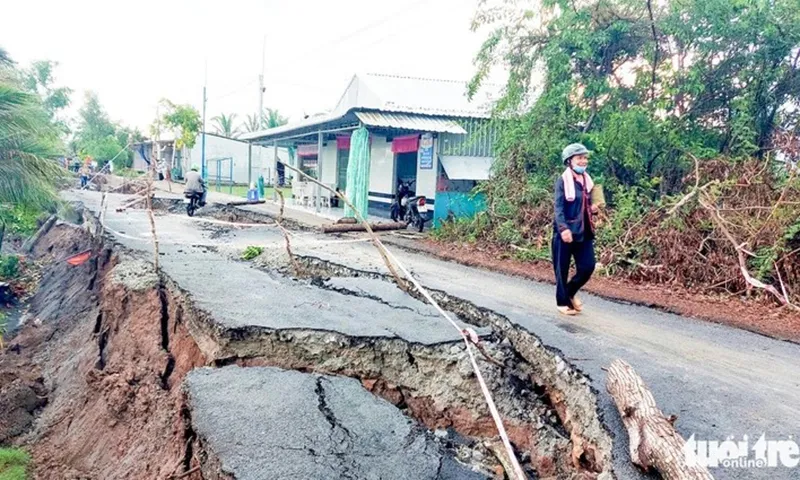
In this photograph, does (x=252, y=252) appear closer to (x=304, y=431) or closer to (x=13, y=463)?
(x=13, y=463)

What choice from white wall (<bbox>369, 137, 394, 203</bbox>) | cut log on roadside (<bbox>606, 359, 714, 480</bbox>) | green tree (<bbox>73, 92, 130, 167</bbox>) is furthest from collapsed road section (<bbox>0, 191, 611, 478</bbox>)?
green tree (<bbox>73, 92, 130, 167</bbox>)

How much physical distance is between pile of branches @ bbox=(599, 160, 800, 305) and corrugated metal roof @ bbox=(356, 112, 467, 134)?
531 cm

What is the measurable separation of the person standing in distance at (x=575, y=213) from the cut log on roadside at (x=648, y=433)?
179 centimetres

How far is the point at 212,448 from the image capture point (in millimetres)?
3029

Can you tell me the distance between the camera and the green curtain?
44.5 feet

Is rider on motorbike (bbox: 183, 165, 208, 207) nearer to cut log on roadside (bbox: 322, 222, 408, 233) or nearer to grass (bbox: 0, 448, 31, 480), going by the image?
cut log on roadside (bbox: 322, 222, 408, 233)

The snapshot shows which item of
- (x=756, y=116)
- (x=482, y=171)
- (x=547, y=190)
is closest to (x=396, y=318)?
(x=547, y=190)

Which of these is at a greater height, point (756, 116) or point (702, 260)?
point (756, 116)

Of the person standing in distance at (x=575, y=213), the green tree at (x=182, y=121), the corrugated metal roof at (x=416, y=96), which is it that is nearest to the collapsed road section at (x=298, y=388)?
the person standing in distance at (x=575, y=213)

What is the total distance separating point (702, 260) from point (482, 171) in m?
6.56

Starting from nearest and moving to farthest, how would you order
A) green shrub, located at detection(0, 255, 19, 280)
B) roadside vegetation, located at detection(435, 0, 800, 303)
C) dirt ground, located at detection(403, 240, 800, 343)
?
dirt ground, located at detection(403, 240, 800, 343) → roadside vegetation, located at detection(435, 0, 800, 303) → green shrub, located at detection(0, 255, 19, 280)

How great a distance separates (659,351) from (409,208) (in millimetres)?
9620

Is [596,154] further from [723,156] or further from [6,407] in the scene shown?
[6,407]

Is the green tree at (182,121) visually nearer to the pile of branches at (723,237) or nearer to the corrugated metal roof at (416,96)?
the corrugated metal roof at (416,96)
